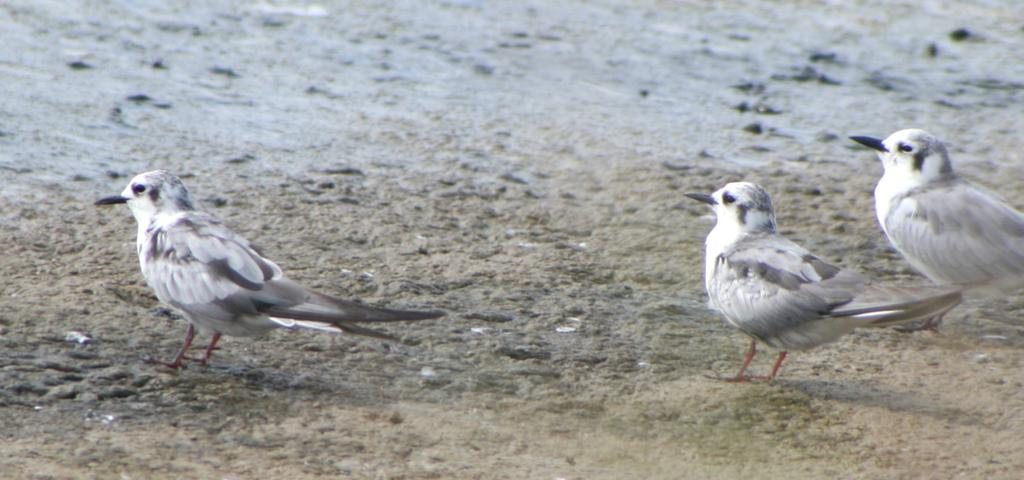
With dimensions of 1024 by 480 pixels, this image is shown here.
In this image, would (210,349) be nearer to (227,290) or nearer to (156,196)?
(227,290)

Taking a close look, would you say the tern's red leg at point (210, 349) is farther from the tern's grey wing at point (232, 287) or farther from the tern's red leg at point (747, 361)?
the tern's red leg at point (747, 361)

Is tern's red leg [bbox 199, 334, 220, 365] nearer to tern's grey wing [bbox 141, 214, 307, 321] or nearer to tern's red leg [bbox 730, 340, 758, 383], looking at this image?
tern's grey wing [bbox 141, 214, 307, 321]

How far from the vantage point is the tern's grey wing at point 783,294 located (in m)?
5.69

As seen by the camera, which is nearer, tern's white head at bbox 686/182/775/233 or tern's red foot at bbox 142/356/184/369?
tern's red foot at bbox 142/356/184/369

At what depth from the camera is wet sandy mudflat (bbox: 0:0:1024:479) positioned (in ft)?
17.1

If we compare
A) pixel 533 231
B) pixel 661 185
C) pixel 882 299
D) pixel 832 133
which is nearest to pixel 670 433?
pixel 882 299

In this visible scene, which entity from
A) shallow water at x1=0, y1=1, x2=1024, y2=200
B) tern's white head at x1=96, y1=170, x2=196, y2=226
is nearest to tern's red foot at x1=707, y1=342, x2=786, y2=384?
tern's white head at x1=96, y1=170, x2=196, y2=226

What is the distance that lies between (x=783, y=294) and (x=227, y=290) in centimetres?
211

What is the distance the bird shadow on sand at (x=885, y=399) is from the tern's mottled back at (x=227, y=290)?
158cm

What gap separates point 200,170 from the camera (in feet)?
26.5

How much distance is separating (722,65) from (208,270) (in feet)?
20.4

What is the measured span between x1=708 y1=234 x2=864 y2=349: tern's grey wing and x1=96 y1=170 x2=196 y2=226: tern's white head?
2.22m

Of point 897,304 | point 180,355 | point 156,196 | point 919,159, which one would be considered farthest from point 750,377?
point 156,196

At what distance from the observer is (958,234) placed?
6.73 meters
